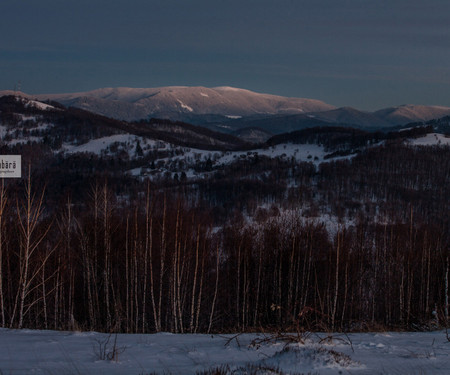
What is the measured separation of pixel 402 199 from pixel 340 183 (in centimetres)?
2407

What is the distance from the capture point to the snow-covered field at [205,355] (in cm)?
550

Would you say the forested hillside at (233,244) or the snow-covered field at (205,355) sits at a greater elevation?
the snow-covered field at (205,355)

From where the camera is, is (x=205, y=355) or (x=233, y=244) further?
(x=233, y=244)

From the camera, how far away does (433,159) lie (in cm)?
17675

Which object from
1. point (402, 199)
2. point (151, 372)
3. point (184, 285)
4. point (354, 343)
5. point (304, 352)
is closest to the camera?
point (151, 372)

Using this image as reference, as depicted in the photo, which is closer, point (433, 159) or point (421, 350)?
point (421, 350)

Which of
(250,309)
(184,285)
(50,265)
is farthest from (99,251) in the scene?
(250,309)

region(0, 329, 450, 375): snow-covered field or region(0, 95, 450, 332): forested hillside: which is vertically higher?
region(0, 329, 450, 375): snow-covered field

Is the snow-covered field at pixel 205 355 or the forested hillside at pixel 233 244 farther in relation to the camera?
the forested hillside at pixel 233 244

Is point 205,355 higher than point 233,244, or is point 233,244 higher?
point 205,355

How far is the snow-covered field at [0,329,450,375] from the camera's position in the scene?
18.1 ft

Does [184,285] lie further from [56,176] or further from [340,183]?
[56,176]

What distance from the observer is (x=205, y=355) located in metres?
6.32

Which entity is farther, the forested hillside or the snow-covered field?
the forested hillside
